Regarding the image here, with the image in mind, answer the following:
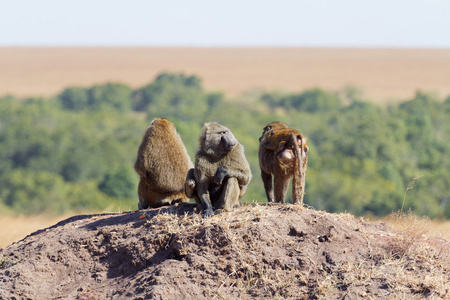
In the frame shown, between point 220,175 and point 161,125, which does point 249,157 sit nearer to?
point 161,125

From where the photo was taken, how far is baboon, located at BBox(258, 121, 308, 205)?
8148 millimetres

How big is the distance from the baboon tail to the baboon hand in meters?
0.96

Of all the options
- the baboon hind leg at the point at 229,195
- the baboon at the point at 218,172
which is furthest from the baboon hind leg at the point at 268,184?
the baboon hind leg at the point at 229,195

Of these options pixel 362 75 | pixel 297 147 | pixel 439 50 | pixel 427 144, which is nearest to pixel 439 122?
pixel 427 144

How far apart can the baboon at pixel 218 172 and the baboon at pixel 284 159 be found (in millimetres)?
511

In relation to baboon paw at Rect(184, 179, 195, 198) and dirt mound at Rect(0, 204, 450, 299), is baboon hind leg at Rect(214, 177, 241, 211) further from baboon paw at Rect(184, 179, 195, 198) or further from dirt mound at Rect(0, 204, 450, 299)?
baboon paw at Rect(184, 179, 195, 198)

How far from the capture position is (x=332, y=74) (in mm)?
135125

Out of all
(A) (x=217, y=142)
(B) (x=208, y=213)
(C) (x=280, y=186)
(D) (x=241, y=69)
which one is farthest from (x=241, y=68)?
(B) (x=208, y=213)

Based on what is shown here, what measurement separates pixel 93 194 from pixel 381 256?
33.2 meters

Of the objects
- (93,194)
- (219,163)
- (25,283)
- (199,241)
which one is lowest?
(93,194)

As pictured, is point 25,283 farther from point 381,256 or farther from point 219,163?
point 381,256

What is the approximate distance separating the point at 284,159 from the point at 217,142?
911 mm

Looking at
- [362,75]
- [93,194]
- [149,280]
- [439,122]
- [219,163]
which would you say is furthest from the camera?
[362,75]

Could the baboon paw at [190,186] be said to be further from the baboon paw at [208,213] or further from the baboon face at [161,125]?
the baboon face at [161,125]
